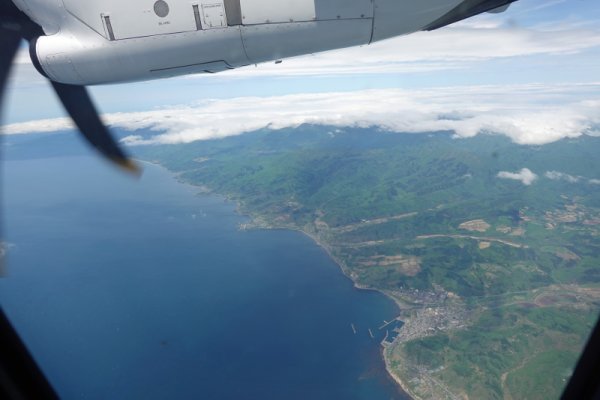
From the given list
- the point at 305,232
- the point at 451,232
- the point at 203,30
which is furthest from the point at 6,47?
the point at 451,232

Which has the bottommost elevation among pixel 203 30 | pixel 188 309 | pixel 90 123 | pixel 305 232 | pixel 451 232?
pixel 451 232

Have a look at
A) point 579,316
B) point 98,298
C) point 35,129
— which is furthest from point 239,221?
point 35,129

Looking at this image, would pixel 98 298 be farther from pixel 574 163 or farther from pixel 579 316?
pixel 574 163

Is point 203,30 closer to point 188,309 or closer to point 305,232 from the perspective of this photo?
point 188,309

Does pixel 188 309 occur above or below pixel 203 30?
below

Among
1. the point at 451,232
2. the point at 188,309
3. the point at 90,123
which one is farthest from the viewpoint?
the point at 451,232

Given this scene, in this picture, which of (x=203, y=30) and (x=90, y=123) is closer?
(x=203, y=30)

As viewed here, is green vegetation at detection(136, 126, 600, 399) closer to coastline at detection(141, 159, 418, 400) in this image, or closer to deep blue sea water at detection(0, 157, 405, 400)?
coastline at detection(141, 159, 418, 400)
